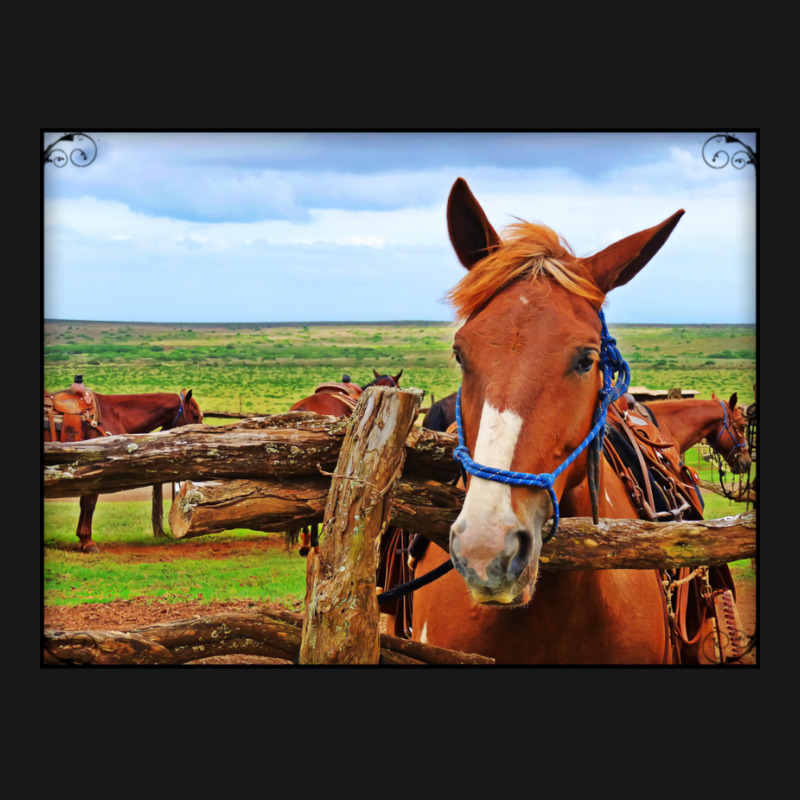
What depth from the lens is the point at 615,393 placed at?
218 cm

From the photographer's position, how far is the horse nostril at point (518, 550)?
1.79 meters

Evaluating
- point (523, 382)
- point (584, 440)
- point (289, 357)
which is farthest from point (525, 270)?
point (289, 357)

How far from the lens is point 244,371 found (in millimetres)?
5480

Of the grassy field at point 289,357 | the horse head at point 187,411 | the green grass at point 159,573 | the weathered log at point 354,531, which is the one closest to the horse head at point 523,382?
the weathered log at point 354,531

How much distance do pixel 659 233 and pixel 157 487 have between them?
4.80 meters

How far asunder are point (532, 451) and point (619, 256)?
0.80 meters

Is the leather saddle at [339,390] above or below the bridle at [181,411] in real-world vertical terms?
above

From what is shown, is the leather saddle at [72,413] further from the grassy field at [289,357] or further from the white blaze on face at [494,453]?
the white blaze on face at [494,453]

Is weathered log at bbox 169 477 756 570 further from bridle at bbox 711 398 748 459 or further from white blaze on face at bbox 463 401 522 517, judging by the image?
bridle at bbox 711 398 748 459

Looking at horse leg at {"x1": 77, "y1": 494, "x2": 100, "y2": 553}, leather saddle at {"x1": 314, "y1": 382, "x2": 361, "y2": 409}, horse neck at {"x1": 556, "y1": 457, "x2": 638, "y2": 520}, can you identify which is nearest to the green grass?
horse leg at {"x1": 77, "y1": 494, "x2": 100, "y2": 553}

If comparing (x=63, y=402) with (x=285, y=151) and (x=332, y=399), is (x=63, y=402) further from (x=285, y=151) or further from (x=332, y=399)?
(x=285, y=151)

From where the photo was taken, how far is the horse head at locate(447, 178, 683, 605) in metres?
1.81

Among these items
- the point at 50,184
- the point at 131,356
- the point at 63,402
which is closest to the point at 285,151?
the point at 50,184

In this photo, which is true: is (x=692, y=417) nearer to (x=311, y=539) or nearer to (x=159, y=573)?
(x=311, y=539)
